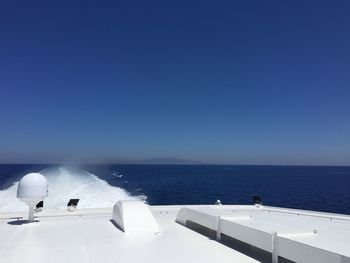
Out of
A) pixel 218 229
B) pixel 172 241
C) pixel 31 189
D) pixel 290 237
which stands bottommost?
pixel 172 241

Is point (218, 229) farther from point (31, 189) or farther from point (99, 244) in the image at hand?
point (31, 189)

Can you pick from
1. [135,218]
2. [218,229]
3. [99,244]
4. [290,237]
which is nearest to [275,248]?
[290,237]

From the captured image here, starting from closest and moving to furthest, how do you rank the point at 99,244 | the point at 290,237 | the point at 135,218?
the point at 290,237
the point at 99,244
the point at 135,218

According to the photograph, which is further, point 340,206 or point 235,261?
point 340,206

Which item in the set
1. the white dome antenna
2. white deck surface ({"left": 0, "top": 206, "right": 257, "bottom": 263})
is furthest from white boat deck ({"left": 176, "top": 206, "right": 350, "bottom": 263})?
the white dome antenna

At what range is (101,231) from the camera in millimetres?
6918

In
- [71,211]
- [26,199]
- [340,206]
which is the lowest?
[340,206]

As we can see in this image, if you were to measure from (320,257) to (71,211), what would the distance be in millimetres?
7859

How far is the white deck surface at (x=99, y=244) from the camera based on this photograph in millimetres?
4914

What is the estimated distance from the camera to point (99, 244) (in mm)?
5750

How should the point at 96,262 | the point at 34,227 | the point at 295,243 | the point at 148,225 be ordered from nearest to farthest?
the point at 295,243 → the point at 96,262 → the point at 148,225 → the point at 34,227

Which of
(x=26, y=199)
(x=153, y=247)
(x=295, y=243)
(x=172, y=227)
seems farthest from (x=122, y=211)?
(x=295, y=243)

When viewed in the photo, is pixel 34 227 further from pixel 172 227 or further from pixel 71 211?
pixel 172 227

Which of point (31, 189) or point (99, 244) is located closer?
point (99, 244)
